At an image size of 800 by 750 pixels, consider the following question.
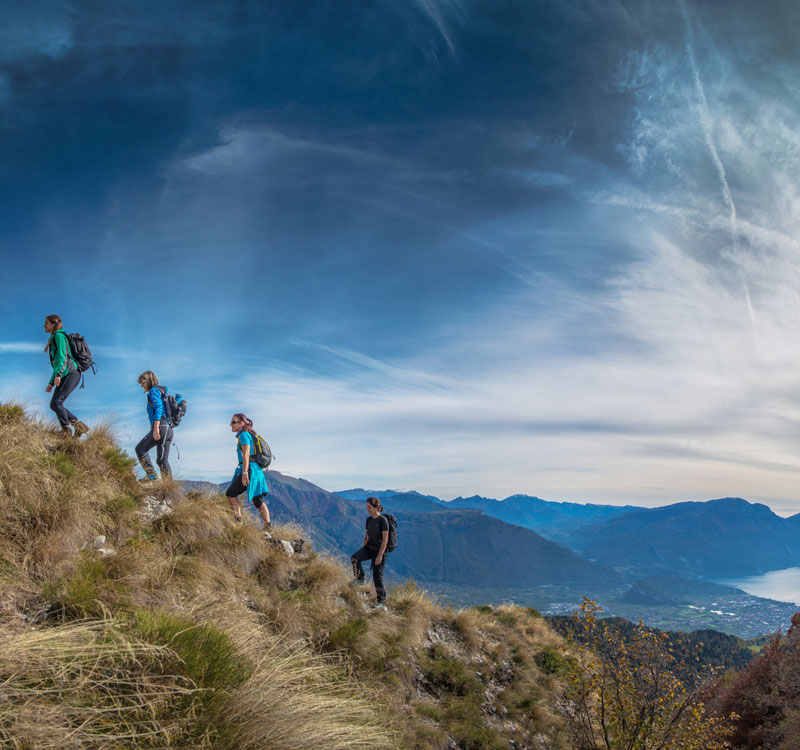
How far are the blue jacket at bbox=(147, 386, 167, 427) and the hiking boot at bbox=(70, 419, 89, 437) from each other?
4.51ft

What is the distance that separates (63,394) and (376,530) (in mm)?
7976

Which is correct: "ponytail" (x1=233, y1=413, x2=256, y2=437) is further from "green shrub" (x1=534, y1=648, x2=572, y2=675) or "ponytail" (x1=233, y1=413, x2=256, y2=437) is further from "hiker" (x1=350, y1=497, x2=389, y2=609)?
"green shrub" (x1=534, y1=648, x2=572, y2=675)

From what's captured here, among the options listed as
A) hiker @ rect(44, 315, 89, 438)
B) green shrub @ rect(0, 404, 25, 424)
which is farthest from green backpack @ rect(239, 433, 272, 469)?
green shrub @ rect(0, 404, 25, 424)

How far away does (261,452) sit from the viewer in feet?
37.1

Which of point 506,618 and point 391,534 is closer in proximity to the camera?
point 391,534

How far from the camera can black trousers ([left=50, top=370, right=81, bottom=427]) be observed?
10.5m

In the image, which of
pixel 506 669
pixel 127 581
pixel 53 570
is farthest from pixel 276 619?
pixel 506 669

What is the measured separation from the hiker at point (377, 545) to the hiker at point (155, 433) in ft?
17.4

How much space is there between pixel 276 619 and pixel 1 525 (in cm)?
→ 443

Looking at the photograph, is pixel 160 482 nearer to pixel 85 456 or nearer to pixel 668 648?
pixel 85 456

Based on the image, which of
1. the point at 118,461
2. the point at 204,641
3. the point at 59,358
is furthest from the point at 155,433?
the point at 204,641

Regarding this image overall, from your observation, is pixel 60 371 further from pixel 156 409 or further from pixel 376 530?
pixel 376 530

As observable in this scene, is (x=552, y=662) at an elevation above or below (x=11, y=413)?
below

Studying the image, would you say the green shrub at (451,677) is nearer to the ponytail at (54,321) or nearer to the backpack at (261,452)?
the backpack at (261,452)
